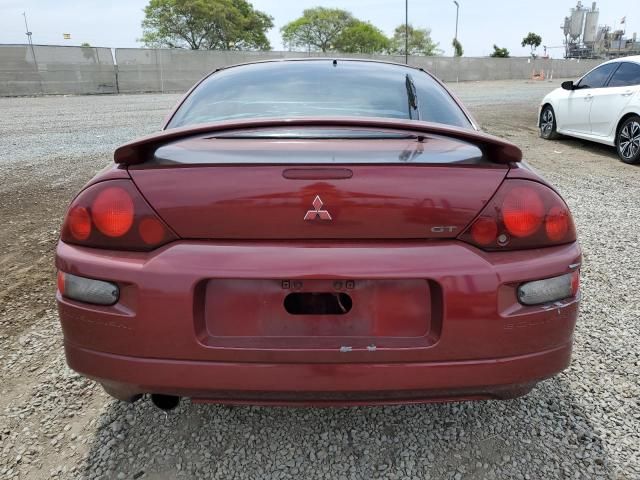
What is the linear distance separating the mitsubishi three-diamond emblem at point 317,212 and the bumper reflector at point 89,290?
2.18 ft

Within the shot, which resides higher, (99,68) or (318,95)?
(99,68)

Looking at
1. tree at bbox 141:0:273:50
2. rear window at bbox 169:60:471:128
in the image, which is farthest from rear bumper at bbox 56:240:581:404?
tree at bbox 141:0:273:50

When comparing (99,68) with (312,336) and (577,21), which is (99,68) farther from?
(577,21)

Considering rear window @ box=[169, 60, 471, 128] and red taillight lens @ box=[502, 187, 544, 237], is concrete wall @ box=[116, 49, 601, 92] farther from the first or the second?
red taillight lens @ box=[502, 187, 544, 237]

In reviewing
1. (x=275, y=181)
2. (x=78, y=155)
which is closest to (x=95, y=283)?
(x=275, y=181)

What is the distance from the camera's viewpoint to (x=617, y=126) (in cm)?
797

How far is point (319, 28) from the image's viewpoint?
82188 millimetres

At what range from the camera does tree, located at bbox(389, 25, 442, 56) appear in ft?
292

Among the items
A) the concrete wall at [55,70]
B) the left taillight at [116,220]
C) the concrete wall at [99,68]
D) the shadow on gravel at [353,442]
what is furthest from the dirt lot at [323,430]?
the concrete wall at [55,70]

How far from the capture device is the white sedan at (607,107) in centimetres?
766

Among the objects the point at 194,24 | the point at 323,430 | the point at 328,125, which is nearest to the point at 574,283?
the point at 328,125

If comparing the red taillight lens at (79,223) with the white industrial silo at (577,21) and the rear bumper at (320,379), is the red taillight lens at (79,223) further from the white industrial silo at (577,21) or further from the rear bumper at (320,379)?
the white industrial silo at (577,21)

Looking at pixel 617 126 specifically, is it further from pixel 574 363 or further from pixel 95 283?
pixel 95 283

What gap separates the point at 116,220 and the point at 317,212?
26.1 inches
